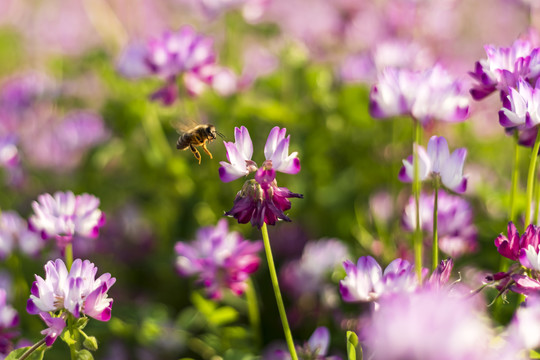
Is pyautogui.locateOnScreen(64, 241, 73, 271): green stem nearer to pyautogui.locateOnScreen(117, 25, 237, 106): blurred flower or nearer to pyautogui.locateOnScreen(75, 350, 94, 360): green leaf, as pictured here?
pyautogui.locateOnScreen(75, 350, 94, 360): green leaf

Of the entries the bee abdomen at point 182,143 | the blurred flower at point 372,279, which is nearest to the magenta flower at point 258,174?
the blurred flower at point 372,279

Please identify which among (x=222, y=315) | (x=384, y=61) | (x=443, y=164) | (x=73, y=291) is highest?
(x=384, y=61)

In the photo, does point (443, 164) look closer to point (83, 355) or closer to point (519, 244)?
point (519, 244)

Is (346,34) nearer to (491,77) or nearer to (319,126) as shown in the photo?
(319,126)

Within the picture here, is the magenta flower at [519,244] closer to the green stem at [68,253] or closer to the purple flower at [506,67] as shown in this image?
the purple flower at [506,67]

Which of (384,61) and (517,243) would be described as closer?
(517,243)

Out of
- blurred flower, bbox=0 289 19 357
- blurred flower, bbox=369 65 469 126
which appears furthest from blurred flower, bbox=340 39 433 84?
blurred flower, bbox=0 289 19 357

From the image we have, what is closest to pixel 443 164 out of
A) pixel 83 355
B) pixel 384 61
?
pixel 83 355
